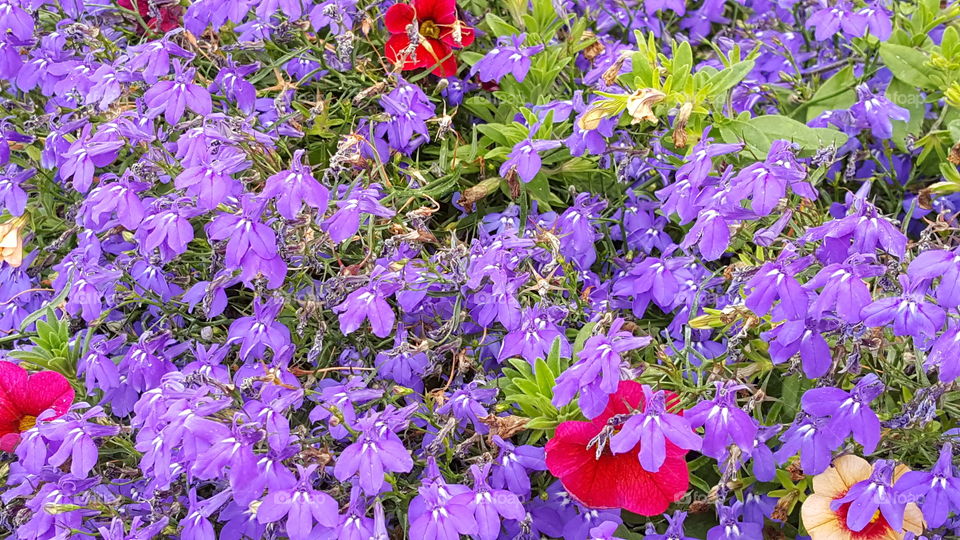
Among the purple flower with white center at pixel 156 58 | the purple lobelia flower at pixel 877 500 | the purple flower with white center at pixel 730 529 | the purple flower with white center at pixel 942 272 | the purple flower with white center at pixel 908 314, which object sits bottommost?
the purple flower with white center at pixel 730 529

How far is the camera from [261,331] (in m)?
1.49

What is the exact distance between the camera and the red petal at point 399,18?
181 centimetres

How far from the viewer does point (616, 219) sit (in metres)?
1.85

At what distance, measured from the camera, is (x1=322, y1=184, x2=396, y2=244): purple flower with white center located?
1.38m

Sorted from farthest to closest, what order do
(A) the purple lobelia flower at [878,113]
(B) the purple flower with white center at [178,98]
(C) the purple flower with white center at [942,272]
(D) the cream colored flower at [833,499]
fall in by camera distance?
(A) the purple lobelia flower at [878,113] → (B) the purple flower with white center at [178,98] → (D) the cream colored flower at [833,499] → (C) the purple flower with white center at [942,272]

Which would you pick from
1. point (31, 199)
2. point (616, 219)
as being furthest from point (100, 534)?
point (616, 219)

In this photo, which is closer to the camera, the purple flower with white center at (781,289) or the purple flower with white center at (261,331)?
the purple flower with white center at (781,289)

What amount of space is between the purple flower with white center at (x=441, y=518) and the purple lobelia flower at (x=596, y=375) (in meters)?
0.18

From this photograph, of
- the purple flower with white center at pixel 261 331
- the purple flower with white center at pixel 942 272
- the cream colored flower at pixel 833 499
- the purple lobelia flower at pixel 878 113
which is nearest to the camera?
the purple flower with white center at pixel 942 272

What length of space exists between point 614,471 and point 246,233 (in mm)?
584

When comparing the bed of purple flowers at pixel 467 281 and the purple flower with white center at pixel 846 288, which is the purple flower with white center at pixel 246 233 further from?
the purple flower with white center at pixel 846 288

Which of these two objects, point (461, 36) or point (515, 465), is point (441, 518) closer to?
point (515, 465)

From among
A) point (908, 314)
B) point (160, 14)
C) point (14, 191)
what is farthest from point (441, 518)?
point (160, 14)

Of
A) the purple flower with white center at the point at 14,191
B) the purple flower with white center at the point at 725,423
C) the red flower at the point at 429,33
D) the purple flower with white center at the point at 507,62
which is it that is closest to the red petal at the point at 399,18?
the red flower at the point at 429,33
